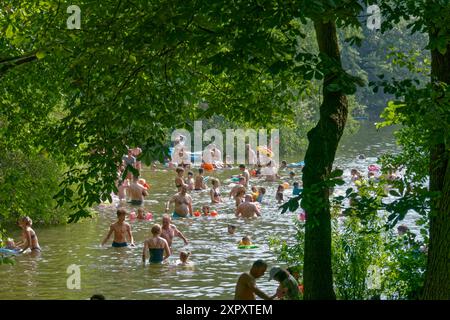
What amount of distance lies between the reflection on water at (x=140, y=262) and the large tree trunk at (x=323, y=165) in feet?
15.0

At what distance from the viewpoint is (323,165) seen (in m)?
12.0

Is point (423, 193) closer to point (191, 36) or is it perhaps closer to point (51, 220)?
point (191, 36)

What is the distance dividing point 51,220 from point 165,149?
15.5m

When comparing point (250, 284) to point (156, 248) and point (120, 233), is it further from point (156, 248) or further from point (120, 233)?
point (120, 233)

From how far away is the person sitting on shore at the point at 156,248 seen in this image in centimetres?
2058

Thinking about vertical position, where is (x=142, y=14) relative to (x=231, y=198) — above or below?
above

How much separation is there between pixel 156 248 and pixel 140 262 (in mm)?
753

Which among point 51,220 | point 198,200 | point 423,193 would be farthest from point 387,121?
point 198,200

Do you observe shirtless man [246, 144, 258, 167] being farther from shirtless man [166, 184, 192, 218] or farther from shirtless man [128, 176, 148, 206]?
shirtless man [166, 184, 192, 218]

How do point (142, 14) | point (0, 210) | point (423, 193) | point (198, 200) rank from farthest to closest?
point (198, 200), point (0, 210), point (142, 14), point (423, 193)

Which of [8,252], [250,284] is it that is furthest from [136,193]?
[250,284]

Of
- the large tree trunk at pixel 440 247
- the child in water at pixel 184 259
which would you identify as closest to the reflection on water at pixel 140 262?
the child in water at pixel 184 259

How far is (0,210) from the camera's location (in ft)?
44.5

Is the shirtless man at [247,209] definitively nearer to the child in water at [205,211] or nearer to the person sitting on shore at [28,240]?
the child in water at [205,211]
